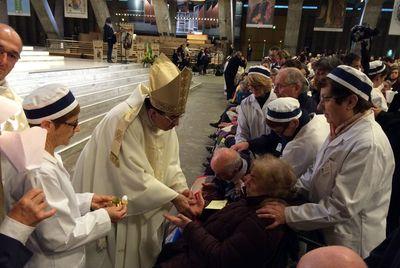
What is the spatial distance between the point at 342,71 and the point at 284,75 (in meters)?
1.31

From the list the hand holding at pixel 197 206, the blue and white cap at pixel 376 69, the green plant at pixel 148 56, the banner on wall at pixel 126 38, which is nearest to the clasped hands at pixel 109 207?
the hand holding at pixel 197 206

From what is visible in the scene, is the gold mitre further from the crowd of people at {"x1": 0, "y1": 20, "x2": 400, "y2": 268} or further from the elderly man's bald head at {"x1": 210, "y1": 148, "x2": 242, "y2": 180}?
the elderly man's bald head at {"x1": 210, "y1": 148, "x2": 242, "y2": 180}

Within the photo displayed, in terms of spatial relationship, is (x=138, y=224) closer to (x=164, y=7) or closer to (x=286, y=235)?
(x=286, y=235)

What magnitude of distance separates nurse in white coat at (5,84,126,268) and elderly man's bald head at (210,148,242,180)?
1241mm

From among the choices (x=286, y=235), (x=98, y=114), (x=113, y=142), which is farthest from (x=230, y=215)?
(x=98, y=114)

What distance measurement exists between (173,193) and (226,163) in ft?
2.50

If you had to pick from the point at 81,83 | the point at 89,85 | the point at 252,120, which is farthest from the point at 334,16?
the point at 252,120

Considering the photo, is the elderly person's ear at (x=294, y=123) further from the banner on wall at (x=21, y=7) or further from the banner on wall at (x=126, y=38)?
the banner on wall at (x=21, y=7)

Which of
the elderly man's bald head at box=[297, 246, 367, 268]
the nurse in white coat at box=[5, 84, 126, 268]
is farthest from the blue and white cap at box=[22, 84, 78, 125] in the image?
the elderly man's bald head at box=[297, 246, 367, 268]

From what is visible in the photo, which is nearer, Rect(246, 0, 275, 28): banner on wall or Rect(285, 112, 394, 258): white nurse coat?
Rect(285, 112, 394, 258): white nurse coat

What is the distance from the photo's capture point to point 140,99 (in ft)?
6.56

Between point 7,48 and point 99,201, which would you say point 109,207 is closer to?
point 99,201

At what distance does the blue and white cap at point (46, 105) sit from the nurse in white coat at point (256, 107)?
2.31 m

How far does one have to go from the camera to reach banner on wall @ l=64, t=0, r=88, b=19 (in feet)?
62.6
